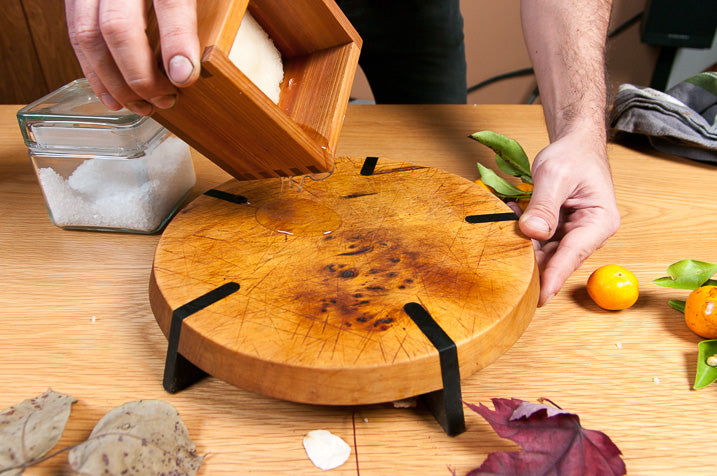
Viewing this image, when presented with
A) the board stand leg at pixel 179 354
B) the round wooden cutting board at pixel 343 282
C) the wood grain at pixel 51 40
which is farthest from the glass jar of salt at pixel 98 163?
the wood grain at pixel 51 40

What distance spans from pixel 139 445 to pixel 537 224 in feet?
1.83

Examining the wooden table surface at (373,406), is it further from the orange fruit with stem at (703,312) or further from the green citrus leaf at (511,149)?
the green citrus leaf at (511,149)

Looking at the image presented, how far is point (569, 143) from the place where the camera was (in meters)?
0.92

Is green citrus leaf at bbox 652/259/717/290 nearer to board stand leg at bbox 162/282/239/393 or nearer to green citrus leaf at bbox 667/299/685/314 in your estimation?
green citrus leaf at bbox 667/299/685/314

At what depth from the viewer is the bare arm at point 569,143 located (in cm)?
78

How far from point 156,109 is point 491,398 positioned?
534 millimetres

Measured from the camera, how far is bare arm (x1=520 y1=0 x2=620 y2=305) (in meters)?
0.78

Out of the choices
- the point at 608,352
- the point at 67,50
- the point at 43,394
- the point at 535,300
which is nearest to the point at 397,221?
the point at 535,300

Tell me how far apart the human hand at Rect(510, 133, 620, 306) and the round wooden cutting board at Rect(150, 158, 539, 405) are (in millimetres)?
48

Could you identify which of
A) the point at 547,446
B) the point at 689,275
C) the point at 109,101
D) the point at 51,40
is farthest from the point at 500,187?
the point at 51,40

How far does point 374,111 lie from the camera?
150 cm

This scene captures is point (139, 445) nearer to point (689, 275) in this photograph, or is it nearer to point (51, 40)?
point (689, 275)

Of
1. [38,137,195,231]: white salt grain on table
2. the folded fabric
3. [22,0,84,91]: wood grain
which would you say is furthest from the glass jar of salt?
[22,0,84,91]: wood grain

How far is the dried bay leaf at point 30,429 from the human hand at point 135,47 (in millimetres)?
351
